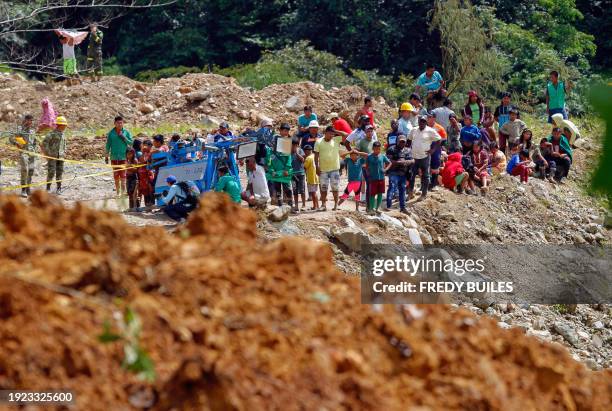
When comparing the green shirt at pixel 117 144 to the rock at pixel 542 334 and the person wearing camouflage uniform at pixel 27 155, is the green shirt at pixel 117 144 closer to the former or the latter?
the person wearing camouflage uniform at pixel 27 155

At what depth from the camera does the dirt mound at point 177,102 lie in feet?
93.6

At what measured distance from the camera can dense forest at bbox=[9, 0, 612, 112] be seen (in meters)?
33.7

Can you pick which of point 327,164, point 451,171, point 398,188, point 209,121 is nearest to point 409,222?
point 398,188

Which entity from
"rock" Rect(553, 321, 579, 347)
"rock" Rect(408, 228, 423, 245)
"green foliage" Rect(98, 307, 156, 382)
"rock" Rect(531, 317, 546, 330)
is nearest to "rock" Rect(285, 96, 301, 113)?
"rock" Rect(408, 228, 423, 245)

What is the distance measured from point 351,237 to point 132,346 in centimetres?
1061

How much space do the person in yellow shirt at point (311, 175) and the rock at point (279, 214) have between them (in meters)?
1.35

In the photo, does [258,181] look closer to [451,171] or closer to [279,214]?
[279,214]

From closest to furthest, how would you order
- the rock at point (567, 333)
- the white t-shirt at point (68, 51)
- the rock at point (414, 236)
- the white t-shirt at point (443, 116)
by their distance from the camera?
the rock at point (567, 333), the rock at point (414, 236), the white t-shirt at point (443, 116), the white t-shirt at point (68, 51)

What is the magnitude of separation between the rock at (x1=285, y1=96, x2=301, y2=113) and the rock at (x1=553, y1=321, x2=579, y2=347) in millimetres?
11944

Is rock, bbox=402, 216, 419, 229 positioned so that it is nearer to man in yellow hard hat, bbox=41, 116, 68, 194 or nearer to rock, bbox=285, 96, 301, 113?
man in yellow hard hat, bbox=41, 116, 68, 194

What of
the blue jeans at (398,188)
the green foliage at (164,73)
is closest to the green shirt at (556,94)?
the blue jeans at (398,188)

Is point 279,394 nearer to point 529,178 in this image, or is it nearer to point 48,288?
point 48,288

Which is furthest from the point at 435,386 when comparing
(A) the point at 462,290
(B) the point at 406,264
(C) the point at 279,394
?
(A) the point at 462,290

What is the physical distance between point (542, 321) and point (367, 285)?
9.54m
